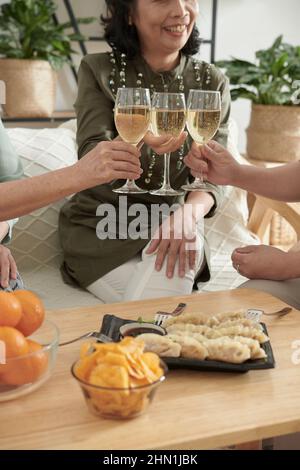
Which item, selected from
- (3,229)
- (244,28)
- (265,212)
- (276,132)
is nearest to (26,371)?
(3,229)

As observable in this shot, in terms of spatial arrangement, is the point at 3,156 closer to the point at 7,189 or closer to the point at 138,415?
the point at 7,189

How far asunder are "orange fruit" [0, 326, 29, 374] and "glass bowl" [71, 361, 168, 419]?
93 mm

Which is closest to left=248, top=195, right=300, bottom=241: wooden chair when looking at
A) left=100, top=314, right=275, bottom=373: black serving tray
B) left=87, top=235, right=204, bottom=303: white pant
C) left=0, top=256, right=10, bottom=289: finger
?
left=87, top=235, right=204, bottom=303: white pant

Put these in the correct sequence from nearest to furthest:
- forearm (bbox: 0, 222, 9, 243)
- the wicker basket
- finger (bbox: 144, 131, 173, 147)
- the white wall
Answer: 1. finger (bbox: 144, 131, 173, 147)
2. forearm (bbox: 0, 222, 9, 243)
3. the wicker basket
4. the white wall

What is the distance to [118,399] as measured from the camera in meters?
0.88

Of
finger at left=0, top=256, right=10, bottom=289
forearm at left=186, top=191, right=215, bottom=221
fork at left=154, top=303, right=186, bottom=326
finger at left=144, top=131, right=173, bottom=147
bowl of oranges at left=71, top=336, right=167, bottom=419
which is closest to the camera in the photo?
bowl of oranges at left=71, top=336, right=167, bottom=419

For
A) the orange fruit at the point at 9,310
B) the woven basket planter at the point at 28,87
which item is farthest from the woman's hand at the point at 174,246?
the woven basket planter at the point at 28,87

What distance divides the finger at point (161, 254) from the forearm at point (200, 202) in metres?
0.14

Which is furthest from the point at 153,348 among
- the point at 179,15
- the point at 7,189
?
the point at 179,15

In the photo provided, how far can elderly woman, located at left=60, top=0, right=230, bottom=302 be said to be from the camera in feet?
6.29

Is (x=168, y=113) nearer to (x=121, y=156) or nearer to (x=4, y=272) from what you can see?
(x=121, y=156)

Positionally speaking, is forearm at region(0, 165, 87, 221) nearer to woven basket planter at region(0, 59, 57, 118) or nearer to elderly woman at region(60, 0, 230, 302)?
elderly woman at region(60, 0, 230, 302)
